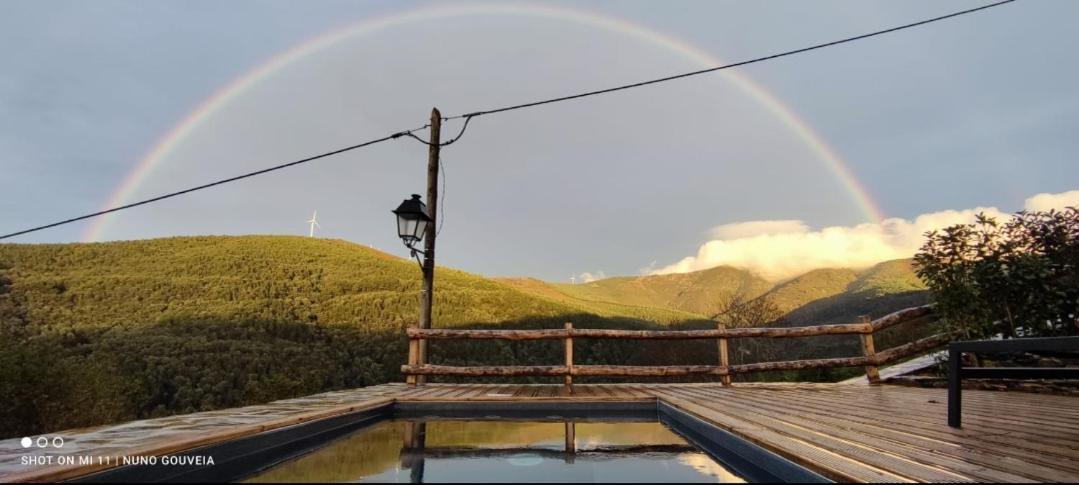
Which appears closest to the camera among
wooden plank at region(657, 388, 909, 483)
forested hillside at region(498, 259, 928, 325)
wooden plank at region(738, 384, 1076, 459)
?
wooden plank at region(657, 388, 909, 483)

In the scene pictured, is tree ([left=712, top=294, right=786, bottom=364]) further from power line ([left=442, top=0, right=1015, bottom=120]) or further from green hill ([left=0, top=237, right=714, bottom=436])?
power line ([left=442, top=0, right=1015, bottom=120])

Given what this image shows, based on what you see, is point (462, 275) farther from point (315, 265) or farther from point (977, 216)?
point (977, 216)

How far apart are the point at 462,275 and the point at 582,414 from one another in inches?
1200

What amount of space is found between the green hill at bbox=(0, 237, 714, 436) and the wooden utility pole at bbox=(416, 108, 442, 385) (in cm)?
257

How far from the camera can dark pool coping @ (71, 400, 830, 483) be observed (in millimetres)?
2184

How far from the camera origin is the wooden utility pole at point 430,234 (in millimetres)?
7266

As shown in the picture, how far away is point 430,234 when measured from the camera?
7.59 meters

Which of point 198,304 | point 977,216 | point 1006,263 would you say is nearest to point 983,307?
point 1006,263

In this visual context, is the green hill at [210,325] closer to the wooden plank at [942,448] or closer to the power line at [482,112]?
the power line at [482,112]

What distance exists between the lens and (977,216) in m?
6.30

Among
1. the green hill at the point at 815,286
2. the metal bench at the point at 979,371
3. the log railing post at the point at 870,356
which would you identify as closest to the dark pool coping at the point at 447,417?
the metal bench at the point at 979,371

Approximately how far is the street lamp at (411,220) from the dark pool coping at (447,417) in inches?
98.3

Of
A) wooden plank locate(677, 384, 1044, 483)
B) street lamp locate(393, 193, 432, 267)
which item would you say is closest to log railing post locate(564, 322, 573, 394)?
street lamp locate(393, 193, 432, 267)

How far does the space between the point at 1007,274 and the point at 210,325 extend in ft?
70.9
